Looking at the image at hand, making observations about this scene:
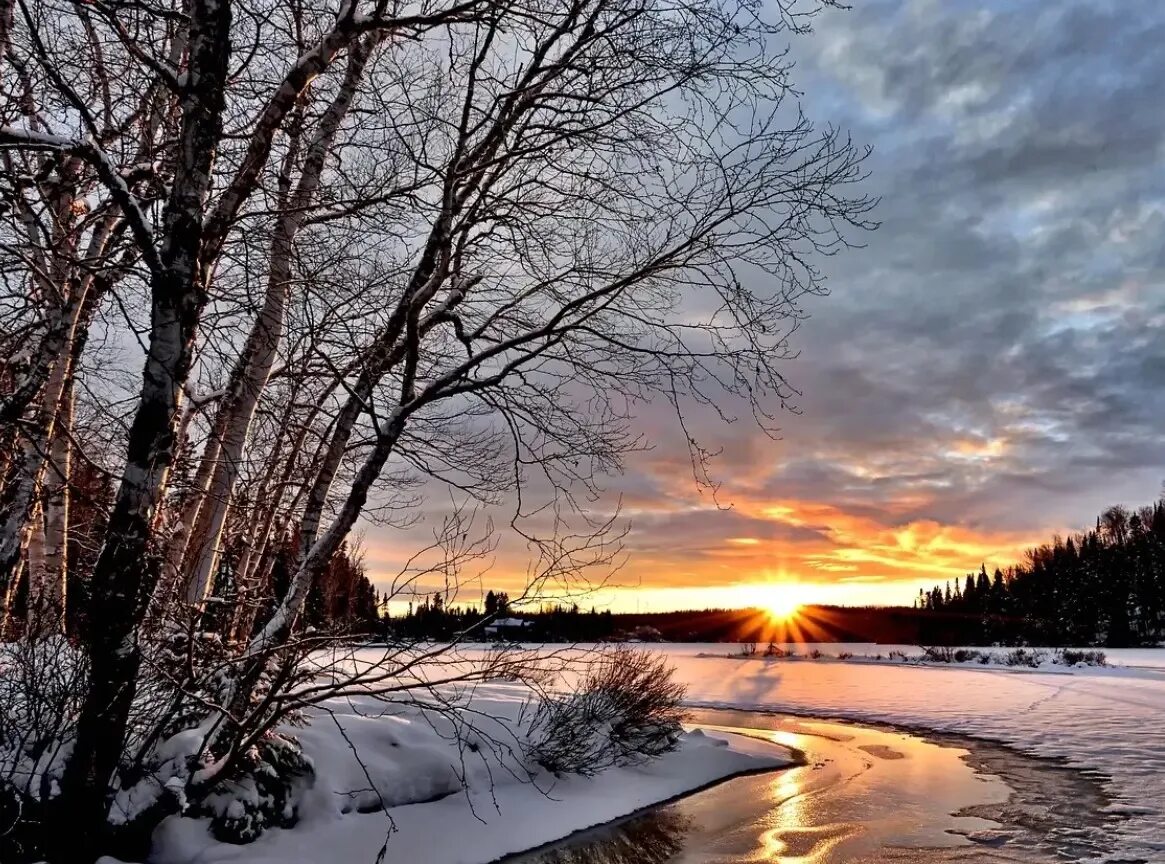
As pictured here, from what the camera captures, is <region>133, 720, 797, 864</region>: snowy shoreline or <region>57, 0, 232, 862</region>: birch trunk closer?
<region>57, 0, 232, 862</region>: birch trunk

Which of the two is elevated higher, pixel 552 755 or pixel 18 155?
pixel 18 155

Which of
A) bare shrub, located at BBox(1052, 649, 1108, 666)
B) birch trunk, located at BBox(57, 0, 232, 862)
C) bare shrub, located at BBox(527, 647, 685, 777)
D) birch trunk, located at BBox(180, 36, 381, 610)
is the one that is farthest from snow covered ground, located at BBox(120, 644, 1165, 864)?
bare shrub, located at BBox(1052, 649, 1108, 666)

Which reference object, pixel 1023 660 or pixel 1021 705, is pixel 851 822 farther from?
pixel 1023 660

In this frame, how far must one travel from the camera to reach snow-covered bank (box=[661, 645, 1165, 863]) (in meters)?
11.2

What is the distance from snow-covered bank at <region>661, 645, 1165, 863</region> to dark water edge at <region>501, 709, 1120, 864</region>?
451 mm

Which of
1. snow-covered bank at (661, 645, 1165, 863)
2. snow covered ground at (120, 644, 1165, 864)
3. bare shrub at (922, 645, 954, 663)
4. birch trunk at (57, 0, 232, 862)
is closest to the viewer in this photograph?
birch trunk at (57, 0, 232, 862)

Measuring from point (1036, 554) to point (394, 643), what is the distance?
10531cm

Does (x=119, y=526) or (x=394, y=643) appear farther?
(x=394, y=643)

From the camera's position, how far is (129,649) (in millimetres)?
4742

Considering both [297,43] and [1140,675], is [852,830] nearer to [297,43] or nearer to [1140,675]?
[297,43]

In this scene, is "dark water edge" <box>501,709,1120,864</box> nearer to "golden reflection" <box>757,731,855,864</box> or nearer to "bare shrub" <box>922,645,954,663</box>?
"golden reflection" <box>757,731,855,864</box>

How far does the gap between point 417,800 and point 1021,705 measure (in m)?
18.2

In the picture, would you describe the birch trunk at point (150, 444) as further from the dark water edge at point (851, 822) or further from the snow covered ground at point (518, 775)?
the dark water edge at point (851, 822)

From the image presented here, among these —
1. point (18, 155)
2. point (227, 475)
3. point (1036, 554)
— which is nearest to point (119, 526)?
point (227, 475)
